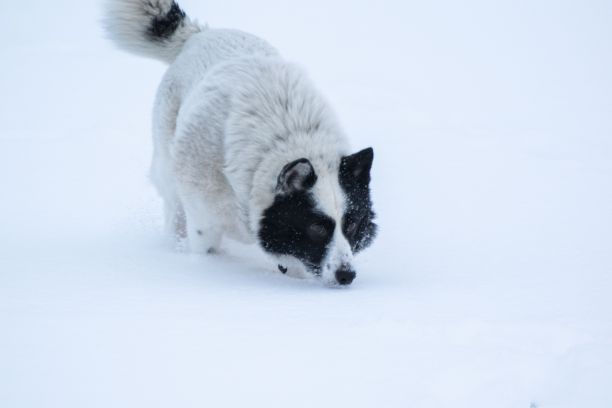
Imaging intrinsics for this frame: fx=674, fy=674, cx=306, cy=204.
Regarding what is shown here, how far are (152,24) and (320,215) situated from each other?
10.1ft

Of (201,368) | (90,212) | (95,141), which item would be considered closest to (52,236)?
(90,212)

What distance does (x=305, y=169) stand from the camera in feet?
13.3

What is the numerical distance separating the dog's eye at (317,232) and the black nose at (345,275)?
0.76 feet

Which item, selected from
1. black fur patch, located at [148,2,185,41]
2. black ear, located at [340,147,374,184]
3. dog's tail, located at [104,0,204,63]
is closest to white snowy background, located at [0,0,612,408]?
dog's tail, located at [104,0,204,63]

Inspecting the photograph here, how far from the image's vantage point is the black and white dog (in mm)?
4180

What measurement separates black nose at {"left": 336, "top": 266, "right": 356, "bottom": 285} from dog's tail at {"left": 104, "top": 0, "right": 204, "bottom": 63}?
309 centimetres

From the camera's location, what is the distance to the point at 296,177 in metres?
→ 4.10

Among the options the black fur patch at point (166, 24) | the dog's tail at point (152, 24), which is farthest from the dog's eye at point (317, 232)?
the black fur patch at point (166, 24)

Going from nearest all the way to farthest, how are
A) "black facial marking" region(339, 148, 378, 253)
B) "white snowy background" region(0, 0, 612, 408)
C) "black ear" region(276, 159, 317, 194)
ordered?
"white snowy background" region(0, 0, 612, 408)
"black ear" region(276, 159, 317, 194)
"black facial marking" region(339, 148, 378, 253)

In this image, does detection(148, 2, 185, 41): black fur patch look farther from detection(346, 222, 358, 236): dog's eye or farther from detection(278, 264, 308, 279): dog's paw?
detection(346, 222, 358, 236): dog's eye

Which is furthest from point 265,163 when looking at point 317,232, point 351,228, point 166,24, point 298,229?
point 166,24

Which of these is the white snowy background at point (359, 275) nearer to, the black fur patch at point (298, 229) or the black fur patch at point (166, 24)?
the black fur patch at point (298, 229)

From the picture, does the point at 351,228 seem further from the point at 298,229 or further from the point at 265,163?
the point at 265,163

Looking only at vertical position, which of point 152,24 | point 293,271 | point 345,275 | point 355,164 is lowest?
point 293,271
